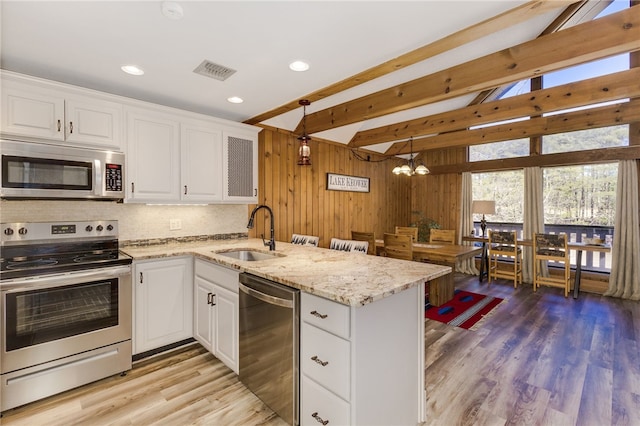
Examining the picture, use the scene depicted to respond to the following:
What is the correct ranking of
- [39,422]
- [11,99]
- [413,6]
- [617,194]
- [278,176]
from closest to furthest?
[413,6]
[39,422]
[11,99]
[278,176]
[617,194]

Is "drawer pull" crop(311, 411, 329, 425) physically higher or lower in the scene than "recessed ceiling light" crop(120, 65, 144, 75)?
lower

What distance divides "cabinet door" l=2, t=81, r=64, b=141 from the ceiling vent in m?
1.10

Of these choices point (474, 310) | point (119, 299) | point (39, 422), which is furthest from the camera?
point (474, 310)

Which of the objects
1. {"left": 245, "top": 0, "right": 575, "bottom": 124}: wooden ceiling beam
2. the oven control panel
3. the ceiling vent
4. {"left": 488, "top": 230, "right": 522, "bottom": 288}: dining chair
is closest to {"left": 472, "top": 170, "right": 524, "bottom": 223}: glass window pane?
{"left": 488, "top": 230, "right": 522, "bottom": 288}: dining chair

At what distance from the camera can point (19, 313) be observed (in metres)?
1.97

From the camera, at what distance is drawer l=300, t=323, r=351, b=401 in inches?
56.6

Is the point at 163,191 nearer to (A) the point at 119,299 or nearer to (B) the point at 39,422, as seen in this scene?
(A) the point at 119,299

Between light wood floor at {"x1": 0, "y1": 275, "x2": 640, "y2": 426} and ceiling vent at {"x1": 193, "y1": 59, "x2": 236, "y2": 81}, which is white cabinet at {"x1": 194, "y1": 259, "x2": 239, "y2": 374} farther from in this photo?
ceiling vent at {"x1": 193, "y1": 59, "x2": 236, "y2": 81}

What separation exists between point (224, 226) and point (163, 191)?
0.91 metres

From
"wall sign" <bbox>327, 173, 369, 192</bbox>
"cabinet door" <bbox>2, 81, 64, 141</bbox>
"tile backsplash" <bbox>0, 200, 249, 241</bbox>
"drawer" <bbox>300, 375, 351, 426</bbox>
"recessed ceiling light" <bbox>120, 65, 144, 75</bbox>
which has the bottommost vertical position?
"drawer" <bbox>300, 375, 351, 426</bbox>

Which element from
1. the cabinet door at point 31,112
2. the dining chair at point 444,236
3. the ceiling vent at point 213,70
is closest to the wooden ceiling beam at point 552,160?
the dining chair at point 444,236

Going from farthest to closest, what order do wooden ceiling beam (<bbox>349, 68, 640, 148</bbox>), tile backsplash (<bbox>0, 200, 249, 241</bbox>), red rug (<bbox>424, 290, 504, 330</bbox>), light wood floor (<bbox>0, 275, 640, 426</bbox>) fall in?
red rug (<bbox>424, 290, 504, 330</bbox>), wooden ceiling beam (<bbox>349, 68, 640, 148</bbox>), tile backsplash (<bbox>0, 200, 249, 241</bbox>), light wood floor (<bbox>0, 275, 640, 426</bbox>)

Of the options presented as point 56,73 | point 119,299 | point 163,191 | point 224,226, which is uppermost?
point 56,73

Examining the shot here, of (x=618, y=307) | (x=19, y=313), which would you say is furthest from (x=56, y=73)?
(x=618, y=307)
